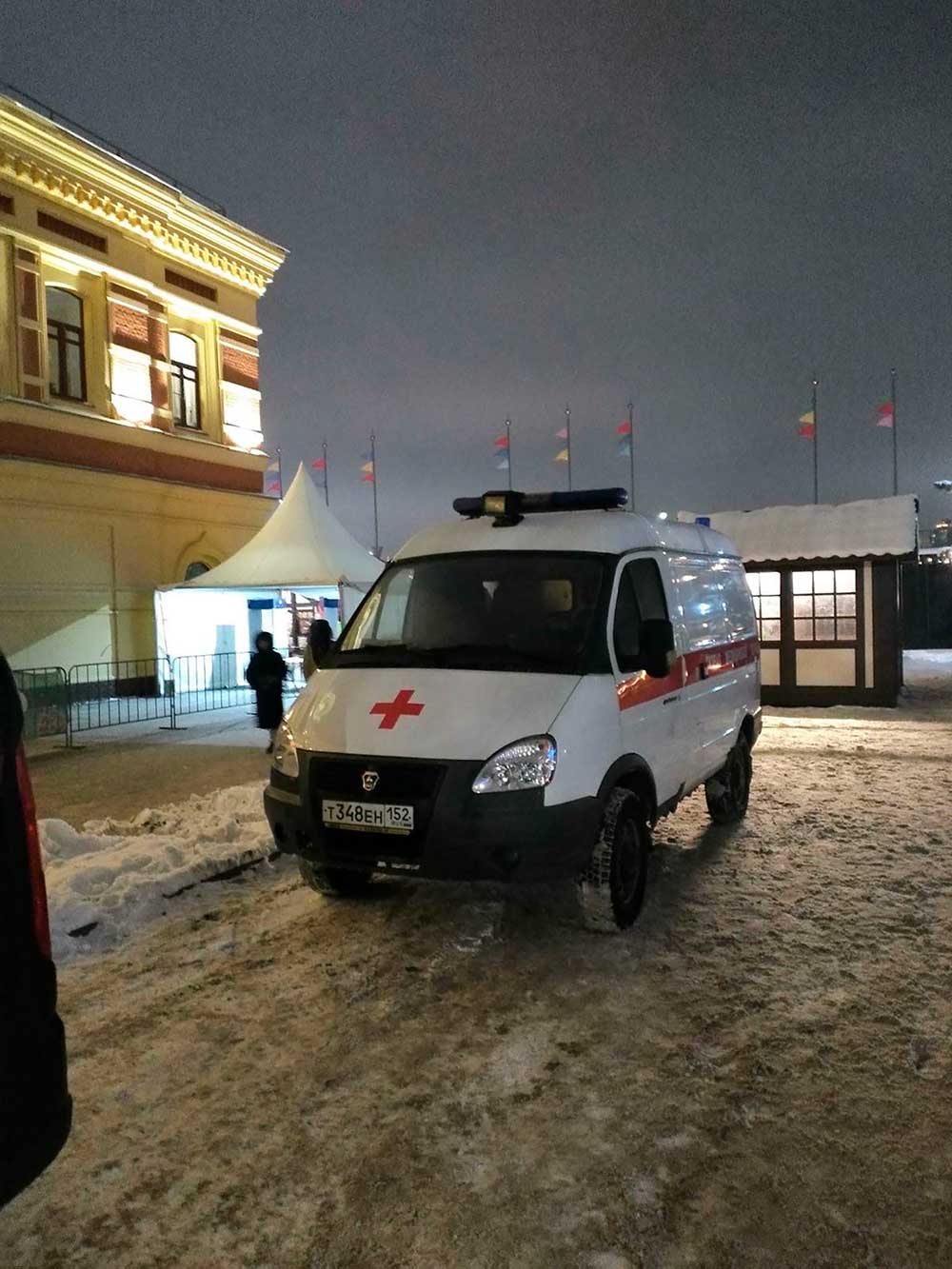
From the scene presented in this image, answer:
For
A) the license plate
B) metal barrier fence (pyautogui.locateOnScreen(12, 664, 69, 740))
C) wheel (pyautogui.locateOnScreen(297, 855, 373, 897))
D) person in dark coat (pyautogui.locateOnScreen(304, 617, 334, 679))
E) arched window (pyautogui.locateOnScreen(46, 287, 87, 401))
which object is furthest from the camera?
arched window (pyautogui.locateOnScreen(46, 287, 87, 401))

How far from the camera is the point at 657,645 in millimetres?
5047

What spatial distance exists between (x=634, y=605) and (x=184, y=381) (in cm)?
1974

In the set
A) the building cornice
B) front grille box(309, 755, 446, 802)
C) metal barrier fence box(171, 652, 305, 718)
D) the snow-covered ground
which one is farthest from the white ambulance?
the building cornice

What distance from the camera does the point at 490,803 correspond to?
4.39 meters

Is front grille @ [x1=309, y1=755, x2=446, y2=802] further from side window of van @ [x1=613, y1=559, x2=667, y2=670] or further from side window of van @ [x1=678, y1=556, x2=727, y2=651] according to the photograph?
side window of van @ [x1=678, y1=556, x2=727, y2=651]

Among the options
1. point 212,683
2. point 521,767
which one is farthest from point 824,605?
point 521,767

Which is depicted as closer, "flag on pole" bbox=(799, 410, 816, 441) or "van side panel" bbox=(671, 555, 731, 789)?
"van side panel" bbox=(671, 555, 731, 789)

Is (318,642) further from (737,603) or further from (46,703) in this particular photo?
(46,703)

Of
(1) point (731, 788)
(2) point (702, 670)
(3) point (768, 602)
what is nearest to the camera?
(2) point (702, 670)

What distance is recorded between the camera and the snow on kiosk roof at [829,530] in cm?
1418

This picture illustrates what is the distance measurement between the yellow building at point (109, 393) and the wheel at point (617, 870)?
1563cm

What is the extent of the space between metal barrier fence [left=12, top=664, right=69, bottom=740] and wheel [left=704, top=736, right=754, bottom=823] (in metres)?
9.10

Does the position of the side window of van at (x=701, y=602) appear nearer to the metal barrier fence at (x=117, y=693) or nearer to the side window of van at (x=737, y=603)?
the side window of van at (x=737, y=603)

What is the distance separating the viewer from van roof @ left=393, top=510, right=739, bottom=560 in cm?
555
